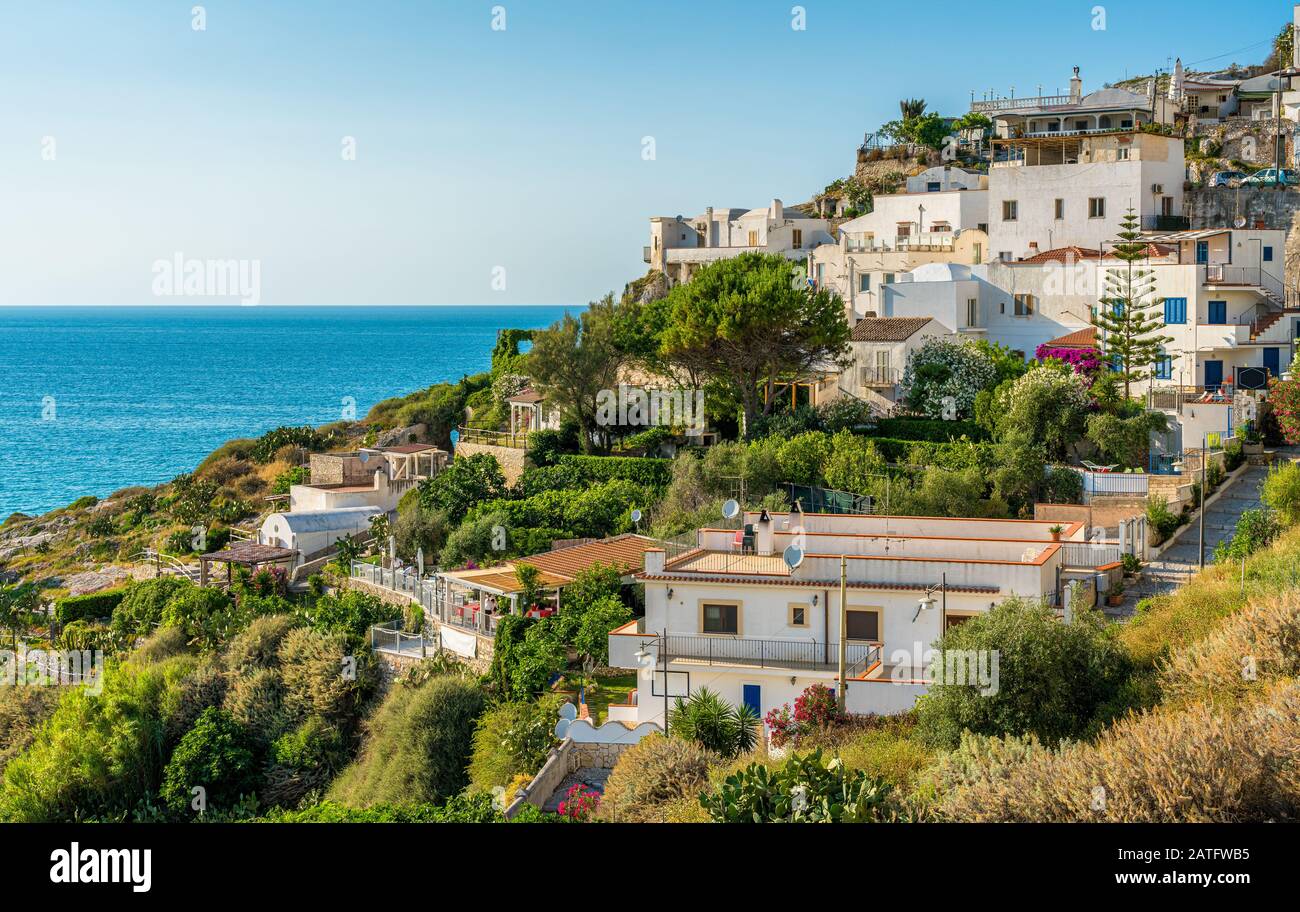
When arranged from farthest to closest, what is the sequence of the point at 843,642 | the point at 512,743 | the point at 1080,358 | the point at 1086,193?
the point at 1086,193 < the point at 1080,358 < the point at 512,743 < the point at 843,642

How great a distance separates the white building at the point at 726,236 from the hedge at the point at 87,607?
99.5 ft

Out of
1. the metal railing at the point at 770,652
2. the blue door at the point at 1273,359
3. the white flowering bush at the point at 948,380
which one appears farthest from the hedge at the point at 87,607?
the blue door at the point at 1273,359

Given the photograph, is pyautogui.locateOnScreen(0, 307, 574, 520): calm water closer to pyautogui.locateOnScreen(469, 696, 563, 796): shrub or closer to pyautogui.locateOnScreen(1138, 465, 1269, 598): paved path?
pyautogui.locateOnScreen(469, 696, 563, 796): shrub

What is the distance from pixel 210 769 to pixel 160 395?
345 ft

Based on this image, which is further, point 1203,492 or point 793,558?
point 1203,492

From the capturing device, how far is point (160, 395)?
395 feet

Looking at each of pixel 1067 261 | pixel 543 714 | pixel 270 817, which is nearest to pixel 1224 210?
pixel 1067 261

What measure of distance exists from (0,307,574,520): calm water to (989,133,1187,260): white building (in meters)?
31.4

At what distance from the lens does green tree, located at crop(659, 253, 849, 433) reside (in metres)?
35.2

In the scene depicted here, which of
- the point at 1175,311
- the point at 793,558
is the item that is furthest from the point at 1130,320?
the point at 793,558

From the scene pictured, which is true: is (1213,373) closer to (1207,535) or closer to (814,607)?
(1207,535)

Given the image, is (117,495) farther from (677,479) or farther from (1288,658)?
(1288,658)

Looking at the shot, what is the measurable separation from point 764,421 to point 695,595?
1455 centimetres
